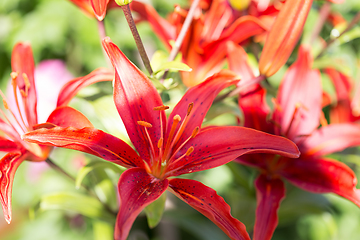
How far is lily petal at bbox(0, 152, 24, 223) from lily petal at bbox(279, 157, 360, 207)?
43cm

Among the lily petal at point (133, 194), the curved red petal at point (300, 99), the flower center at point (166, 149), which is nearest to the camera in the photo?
the lily petal at point (133, 194)

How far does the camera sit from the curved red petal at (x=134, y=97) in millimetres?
400

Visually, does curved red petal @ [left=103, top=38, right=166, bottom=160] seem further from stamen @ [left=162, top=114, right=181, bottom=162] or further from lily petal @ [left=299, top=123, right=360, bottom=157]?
lily petal @ [left=299, top=123, right=360, bottom=157]

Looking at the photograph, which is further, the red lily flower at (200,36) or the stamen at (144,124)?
the red lily flower at (200,36)

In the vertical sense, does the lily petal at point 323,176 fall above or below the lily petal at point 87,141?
below

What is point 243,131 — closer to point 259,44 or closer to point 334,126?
point 334,126

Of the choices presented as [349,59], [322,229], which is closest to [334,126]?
[349,59]

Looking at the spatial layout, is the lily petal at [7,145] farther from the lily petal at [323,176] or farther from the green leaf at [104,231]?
the lily petal at [323,176]

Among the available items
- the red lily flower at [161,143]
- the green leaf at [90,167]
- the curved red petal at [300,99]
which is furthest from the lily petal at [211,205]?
the curved red petal at [300,99]

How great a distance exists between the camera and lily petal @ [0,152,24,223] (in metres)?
0.37

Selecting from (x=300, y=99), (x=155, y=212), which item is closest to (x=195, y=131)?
(x=155, y=212)

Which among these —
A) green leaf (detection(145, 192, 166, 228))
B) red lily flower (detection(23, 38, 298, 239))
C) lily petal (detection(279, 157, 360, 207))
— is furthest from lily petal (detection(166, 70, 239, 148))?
lily petal (detection(279, 157, 360, 207))

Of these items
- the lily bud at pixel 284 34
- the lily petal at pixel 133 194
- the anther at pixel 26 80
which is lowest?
the lily petal at pixel 133 194

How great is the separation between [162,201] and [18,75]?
0.32 meters
